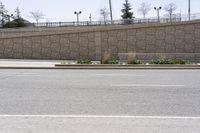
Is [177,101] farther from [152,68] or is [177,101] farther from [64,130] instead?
[152,68]

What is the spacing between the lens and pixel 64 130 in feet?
20.1

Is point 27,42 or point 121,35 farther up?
point 121,35

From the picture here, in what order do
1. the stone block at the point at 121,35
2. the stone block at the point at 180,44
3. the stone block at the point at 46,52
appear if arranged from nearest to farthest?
the stone block at the point at 46,52, the stone block at the point at 121,35, the stone block at the point at 180,44

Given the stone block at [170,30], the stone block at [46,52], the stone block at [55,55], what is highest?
the stone block at [170,30]

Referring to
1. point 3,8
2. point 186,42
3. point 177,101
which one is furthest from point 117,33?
point 3,8

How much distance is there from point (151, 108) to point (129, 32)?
29228mm

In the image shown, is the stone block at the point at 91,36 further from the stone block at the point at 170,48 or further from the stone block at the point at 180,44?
the stone block at the point at 180,44

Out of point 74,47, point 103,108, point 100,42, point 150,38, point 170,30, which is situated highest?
point 170,30

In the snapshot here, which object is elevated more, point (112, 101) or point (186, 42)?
point (186, 42)

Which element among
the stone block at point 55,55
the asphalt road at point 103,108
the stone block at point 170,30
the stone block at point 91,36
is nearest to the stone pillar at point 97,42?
the stone block at point 91,36

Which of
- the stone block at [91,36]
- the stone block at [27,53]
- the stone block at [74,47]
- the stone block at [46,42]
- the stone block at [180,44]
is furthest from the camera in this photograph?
the stone block at [180,44]

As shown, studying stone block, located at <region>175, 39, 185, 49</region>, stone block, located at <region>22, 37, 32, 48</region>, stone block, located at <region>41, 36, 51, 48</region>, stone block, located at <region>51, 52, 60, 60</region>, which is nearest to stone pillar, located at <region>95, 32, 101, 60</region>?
stone block, located at <region>51, 52, 60, 60</region>

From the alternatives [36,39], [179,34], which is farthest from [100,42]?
[179,34]

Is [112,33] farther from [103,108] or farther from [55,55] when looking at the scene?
[103,108]
